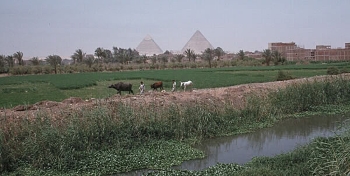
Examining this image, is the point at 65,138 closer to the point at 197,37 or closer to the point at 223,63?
the point at 223,63

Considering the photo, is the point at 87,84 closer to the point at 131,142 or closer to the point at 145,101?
the point at 145,101

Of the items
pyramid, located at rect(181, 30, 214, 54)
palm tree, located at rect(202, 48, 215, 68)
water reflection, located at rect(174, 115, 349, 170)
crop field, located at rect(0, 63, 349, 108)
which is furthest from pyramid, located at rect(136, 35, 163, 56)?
water reflection, located at rect(174, 115, 349, 170)

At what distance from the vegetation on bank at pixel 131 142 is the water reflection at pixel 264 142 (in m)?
0.44

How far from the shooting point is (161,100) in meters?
13.3

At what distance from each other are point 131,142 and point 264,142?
177 inches

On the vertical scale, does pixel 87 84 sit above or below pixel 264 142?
above

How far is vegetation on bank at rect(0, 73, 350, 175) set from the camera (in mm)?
7545

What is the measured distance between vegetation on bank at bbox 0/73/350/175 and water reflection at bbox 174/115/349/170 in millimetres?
439

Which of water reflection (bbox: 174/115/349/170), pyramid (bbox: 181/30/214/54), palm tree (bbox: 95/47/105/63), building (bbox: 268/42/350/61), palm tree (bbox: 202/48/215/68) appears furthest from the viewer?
pyramid (bbox: 181/30/214/54)

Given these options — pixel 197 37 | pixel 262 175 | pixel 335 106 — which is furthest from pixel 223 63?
pixel 197 37

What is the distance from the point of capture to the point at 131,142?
969 cm

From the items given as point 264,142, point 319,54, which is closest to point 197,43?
point 319,54

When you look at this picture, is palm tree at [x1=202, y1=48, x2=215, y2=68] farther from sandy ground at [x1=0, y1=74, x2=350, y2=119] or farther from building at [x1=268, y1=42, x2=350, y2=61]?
sandy ground at [x1=0, y1=74, x2=350, y2=119]

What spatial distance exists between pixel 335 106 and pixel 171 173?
11.3 metres
